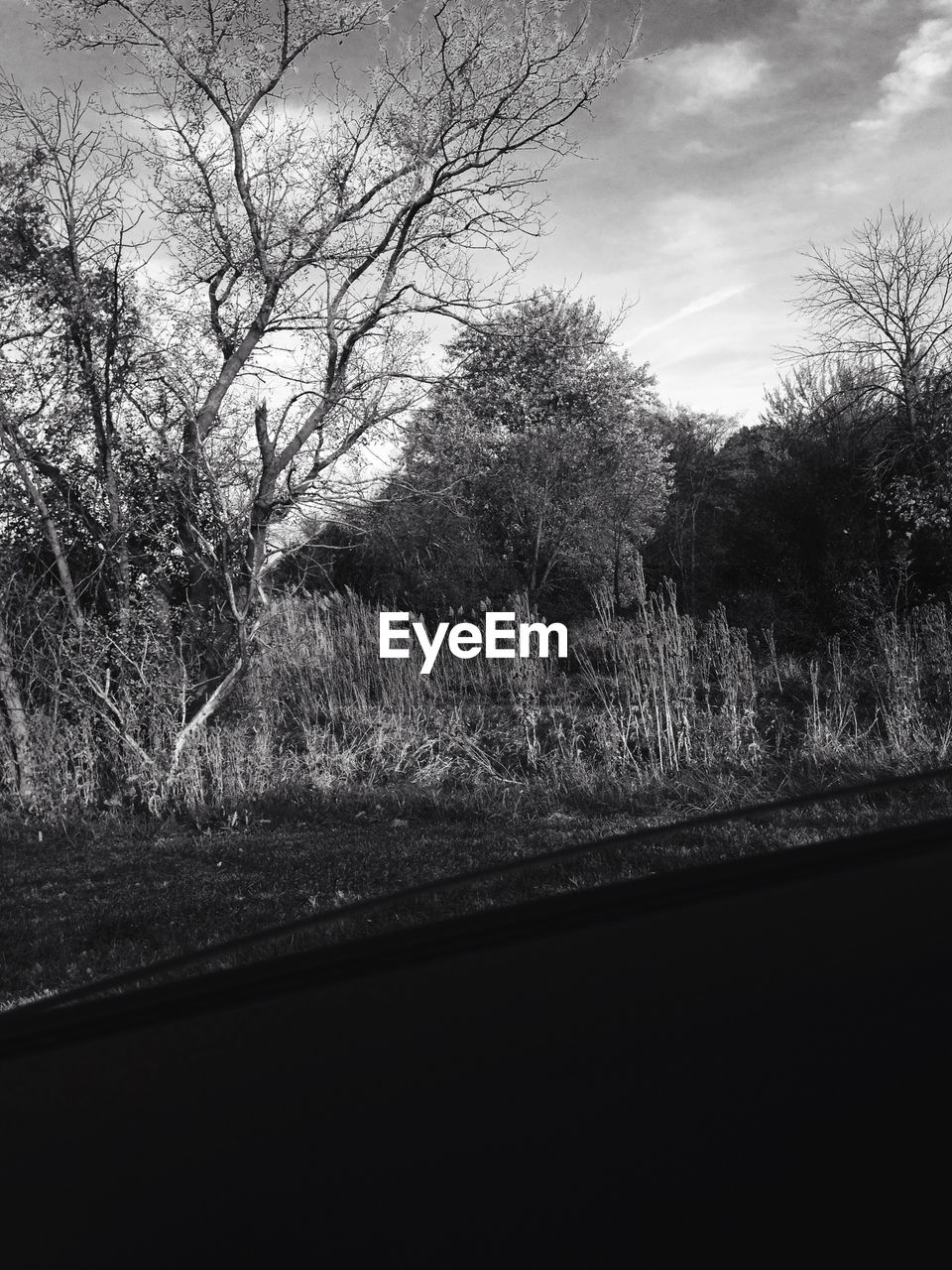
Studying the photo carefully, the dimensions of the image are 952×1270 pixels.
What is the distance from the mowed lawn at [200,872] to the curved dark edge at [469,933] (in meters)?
2.52

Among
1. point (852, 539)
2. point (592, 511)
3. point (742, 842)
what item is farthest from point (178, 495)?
point (592, 511)

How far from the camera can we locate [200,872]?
5484 millimetres

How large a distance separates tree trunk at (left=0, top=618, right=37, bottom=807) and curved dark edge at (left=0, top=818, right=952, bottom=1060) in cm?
775

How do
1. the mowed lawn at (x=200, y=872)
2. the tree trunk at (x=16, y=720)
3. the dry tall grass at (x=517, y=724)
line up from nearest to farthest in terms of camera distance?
the mowed lawn at (x=200, y=872) → the dry tall grass at (x=517, y=724) → the tree trunk at (x=16, y=720)

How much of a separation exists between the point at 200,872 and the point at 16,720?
11.1 ft

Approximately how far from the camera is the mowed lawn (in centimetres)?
418

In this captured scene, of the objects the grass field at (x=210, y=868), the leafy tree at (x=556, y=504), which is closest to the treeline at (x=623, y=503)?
the leafy tree at (x=556, y=504)

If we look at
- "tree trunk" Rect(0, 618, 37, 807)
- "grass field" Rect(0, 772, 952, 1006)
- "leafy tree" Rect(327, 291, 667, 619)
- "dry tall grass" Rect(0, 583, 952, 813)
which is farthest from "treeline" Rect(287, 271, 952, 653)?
"grass field" Rect(0, 772, 952, 1006)

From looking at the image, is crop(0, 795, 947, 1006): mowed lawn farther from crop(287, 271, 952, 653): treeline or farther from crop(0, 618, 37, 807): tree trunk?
crop(287, 271, 952, 653): treeline

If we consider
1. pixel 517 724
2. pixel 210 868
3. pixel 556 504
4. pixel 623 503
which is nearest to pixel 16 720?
pixel 210 868

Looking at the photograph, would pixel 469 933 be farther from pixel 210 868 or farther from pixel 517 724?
pixel 517 724

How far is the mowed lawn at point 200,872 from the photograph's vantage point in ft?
13.7

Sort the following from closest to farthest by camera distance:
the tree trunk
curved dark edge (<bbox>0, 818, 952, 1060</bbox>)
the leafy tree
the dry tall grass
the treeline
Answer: curved dark edge (<bbox>0, 818, 952, 1060</bbox>), the dry tall grass, the tree trunk, the treeline, the leafy tree

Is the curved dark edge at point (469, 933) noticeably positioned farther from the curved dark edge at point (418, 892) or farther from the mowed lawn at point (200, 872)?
the mowed lawn at point (200, 872)
